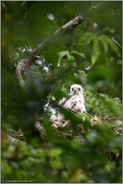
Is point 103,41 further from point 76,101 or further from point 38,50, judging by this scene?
point 76,101

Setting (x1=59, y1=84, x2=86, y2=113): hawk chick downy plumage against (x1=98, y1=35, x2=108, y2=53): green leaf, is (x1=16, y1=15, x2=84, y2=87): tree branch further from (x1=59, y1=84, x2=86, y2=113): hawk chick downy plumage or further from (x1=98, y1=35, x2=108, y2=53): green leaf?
(x1=59, y1=84, x2=86, y2=113): hawk chick downy plumage

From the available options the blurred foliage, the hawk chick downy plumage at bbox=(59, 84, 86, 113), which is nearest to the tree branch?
the blurred foliage

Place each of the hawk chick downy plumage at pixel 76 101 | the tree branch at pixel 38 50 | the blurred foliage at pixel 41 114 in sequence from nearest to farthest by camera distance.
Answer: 1. the blurred foliage at pixel 41 114
2. the tree branch at pixel 38 50
3. the hawk chick downy plumage at pixel 76 101

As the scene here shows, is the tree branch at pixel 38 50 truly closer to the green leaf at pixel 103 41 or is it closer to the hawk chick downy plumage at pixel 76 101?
the green leaf at pixel 103 41

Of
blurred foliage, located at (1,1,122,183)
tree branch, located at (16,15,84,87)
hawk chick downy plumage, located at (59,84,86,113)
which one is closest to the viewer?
blurred foliage, located at (1,1,122,183)

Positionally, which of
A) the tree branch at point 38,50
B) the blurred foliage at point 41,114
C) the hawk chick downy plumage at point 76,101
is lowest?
the blurred foliage at point 41,114

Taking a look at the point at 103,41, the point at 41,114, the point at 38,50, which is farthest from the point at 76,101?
the point at 41,114

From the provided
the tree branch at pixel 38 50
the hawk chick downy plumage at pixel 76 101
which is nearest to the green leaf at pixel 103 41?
the tree branch at pixel 38 50

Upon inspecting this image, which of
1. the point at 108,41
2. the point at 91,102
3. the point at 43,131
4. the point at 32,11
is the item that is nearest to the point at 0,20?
the point at 32,11

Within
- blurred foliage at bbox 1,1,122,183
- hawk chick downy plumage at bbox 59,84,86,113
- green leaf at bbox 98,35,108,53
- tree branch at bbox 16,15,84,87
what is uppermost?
hawk chick downy plumage at bbox 59,84,86,113

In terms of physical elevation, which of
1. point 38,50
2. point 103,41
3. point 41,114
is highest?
point 38,50

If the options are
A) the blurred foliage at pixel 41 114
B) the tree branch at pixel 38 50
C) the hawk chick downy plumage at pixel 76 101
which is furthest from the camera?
the hawk chick downy plumage at pixel 76 101

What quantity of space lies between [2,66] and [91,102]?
154 inches

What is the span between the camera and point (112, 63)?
1.02 m
